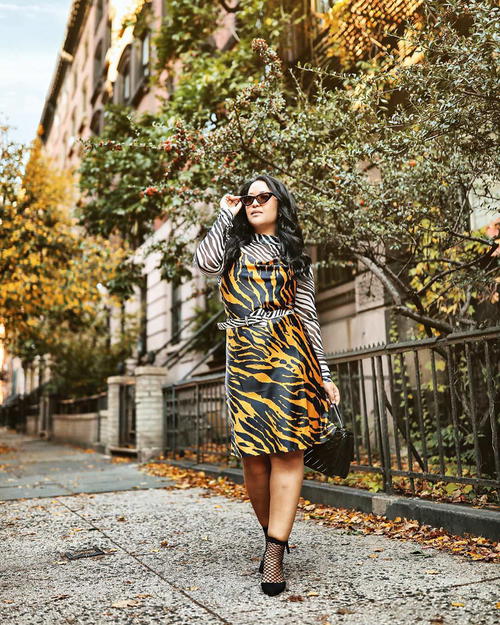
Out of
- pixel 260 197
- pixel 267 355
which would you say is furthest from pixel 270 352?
pixel 260 197

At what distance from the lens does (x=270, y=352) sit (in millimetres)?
2947

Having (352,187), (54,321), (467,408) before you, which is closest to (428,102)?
(352,187)

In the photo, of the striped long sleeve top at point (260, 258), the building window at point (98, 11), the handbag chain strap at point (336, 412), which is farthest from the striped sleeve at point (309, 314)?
the building window at point (98, 11)

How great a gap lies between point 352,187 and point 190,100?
231 inches

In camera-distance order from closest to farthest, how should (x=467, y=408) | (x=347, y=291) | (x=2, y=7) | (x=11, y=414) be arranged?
(x=467, y=408), (x=2, y=7), (x=347, y=291), (x=11, y=414)

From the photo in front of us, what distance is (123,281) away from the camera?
537 inches

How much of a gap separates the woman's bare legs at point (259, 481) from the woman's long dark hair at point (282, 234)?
980mm

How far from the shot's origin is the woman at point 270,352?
2.88 metres

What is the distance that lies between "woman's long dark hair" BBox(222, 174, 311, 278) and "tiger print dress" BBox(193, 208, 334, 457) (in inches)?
1.3

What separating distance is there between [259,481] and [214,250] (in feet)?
3.94

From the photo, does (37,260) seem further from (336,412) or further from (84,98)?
(84,98)

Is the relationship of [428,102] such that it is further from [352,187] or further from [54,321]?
[54,321]

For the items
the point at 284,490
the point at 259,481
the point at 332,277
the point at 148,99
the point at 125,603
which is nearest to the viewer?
the point at 125,603

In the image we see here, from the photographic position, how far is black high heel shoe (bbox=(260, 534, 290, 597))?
2.73 m
